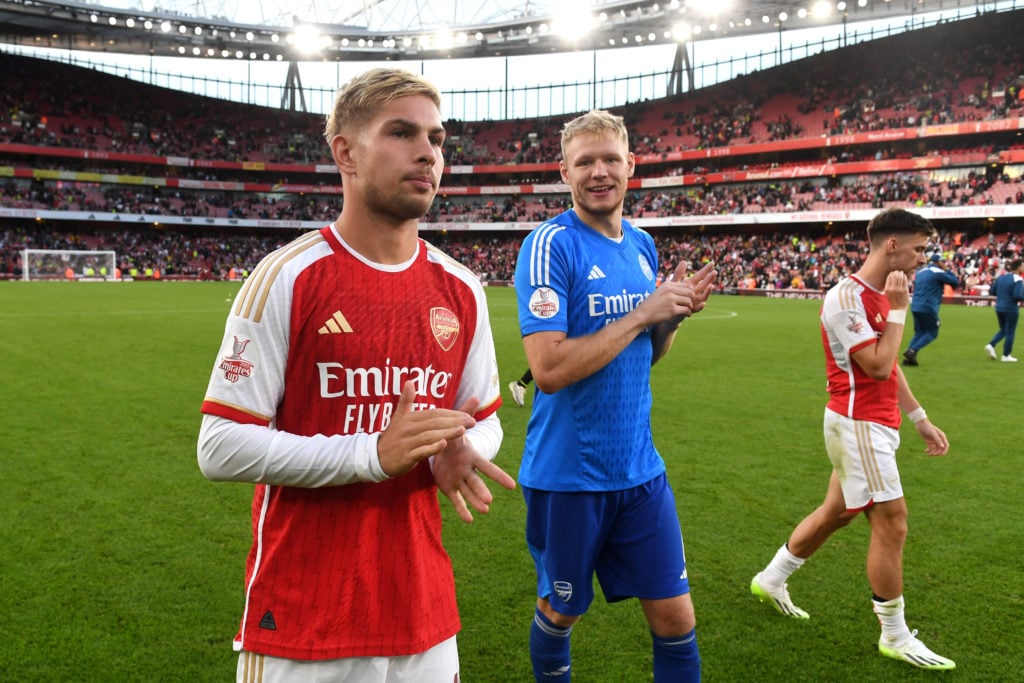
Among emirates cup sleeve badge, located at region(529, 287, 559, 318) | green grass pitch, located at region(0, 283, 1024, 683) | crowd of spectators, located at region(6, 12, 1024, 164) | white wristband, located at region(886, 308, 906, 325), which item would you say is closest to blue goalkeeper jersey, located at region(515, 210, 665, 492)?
emirates cup sleeve badge, located at region(529, 287, 559, 318)

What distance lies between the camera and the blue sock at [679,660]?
9.45 feet

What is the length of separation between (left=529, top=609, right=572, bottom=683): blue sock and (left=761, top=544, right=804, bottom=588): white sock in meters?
1.70

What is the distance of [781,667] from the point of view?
3.76 m

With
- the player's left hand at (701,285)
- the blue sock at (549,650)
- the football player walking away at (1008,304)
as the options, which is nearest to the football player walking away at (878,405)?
the player's left hand at (701,285)

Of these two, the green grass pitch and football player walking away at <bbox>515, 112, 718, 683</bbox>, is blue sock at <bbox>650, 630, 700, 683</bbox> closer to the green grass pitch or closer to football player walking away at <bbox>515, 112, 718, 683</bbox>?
football player walking away at <bbox>515, 112, 718, 683</bbox>

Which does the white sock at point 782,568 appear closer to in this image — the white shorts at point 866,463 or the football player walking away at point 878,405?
the football player walking away at point 878,405

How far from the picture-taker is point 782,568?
429 centimetres

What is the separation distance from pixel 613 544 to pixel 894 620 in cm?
180

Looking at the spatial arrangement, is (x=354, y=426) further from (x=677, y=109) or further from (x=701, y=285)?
(x=677, y=109)

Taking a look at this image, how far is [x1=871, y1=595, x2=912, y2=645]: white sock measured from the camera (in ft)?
12.5

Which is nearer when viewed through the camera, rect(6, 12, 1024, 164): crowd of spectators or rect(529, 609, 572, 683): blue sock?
rect(529, 609, 572, 683): blue sock

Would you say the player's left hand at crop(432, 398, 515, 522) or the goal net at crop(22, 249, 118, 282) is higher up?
the goal net at crop(22, 249, 118, 282)

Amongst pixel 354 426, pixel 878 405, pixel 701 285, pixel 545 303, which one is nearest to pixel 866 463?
pixel 878 405

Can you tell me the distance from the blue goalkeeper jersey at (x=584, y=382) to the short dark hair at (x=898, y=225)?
162 centimetres
